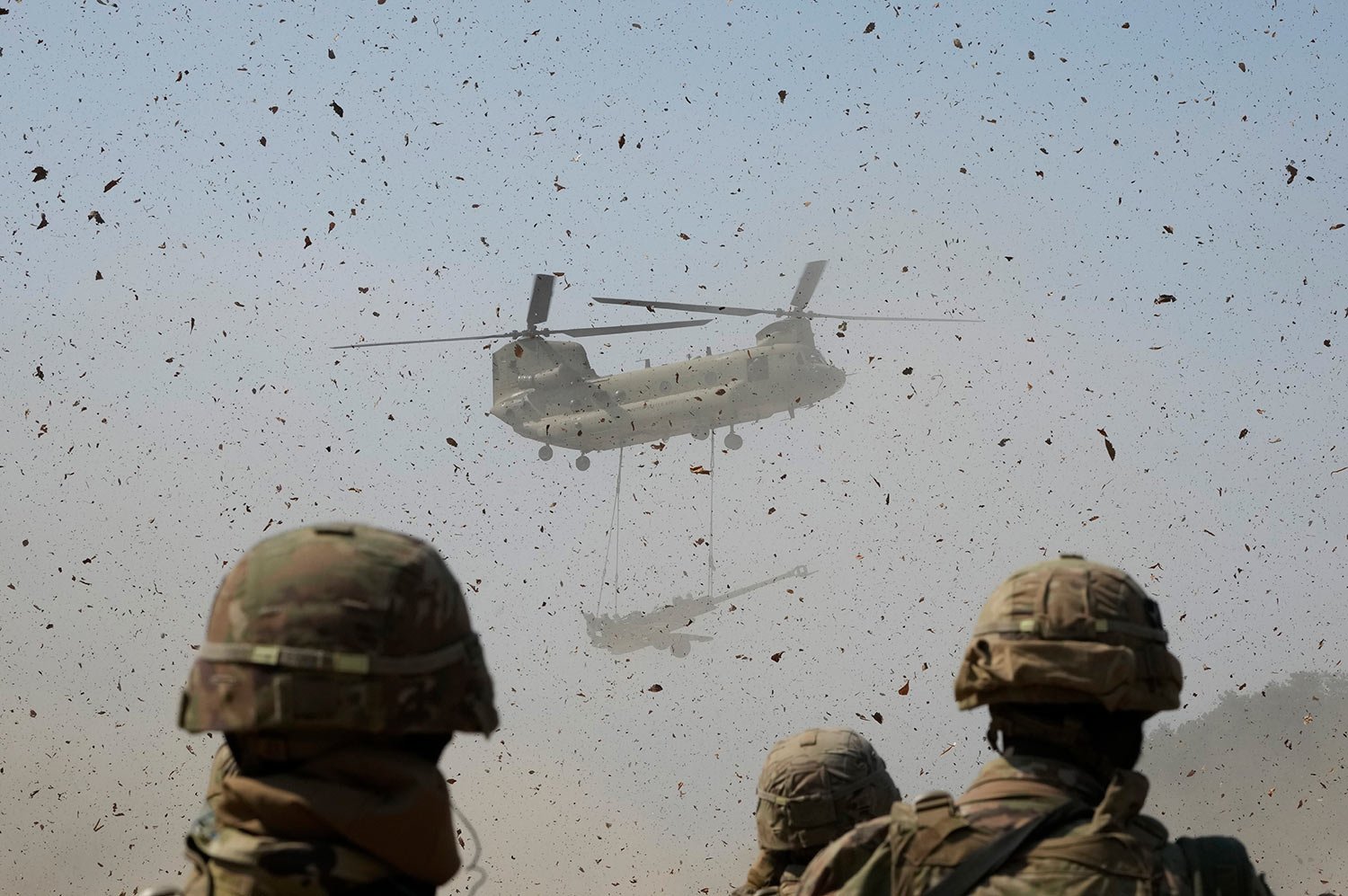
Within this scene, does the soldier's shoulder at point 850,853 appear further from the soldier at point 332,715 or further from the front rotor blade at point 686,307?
the front rotor blade at point 686,307

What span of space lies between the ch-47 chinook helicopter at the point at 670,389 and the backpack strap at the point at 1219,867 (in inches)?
1283

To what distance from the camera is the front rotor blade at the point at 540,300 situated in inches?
1896

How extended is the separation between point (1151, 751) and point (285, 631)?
68.9 meters

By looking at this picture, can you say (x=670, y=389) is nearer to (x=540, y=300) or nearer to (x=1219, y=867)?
(x=540, y=300)

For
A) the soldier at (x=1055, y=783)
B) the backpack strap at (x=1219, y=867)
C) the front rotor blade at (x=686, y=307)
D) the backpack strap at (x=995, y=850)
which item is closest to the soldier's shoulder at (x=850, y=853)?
the soldier at (x=1055, y=783)

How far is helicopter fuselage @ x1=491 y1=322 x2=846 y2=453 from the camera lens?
129 ft

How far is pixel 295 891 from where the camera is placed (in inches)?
111

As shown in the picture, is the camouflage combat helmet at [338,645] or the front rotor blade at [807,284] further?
the front rotor blade at [807,284]

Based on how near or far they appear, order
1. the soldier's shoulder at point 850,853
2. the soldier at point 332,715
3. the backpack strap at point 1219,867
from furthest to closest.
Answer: the soldier's shoulder at point 850,853 < the backpack strap at point 1219,867 < the soldier at point 332,715

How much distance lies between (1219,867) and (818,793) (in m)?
3.10

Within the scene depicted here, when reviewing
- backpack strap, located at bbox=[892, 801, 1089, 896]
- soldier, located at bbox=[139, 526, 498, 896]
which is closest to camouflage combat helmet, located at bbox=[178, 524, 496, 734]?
soldier, located at bbox=[139, 526, 498, 896]

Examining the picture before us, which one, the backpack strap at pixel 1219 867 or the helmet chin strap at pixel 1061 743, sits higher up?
the helmet chin strap at pixel 1061 743

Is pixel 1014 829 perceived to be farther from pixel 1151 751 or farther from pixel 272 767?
pixel 1151 751

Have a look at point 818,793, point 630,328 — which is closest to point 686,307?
point 630,328
